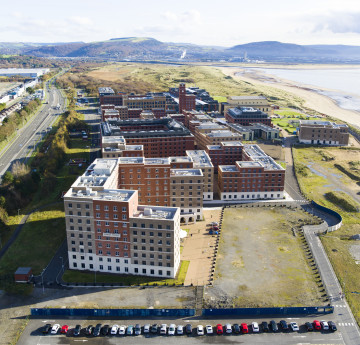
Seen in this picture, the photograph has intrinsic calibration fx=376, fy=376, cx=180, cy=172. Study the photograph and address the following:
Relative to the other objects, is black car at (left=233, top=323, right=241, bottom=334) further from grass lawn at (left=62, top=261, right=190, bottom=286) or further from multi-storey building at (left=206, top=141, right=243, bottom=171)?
multi-storey building at (left=206, top=141, right=243, bottom=171)

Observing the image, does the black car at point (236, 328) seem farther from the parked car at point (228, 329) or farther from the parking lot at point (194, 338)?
the parked car at point (228, 329)

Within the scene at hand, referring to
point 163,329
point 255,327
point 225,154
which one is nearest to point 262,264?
point 255,327

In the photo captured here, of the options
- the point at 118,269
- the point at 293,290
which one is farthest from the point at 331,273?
the point at 118,269

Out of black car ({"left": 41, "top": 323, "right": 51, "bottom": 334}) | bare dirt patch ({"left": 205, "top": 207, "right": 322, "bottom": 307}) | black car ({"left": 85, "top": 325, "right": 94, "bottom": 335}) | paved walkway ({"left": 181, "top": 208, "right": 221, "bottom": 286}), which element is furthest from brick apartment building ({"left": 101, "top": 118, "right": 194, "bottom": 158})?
black car ({"left": 85, "top": 325, "right": 94, "bottom": 335})

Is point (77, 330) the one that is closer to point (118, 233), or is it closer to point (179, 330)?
point (179, 330)

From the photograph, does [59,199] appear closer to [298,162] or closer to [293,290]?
[293,290]

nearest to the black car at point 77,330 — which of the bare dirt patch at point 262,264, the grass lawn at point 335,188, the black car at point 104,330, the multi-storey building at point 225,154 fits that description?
the black car at point 104,330
